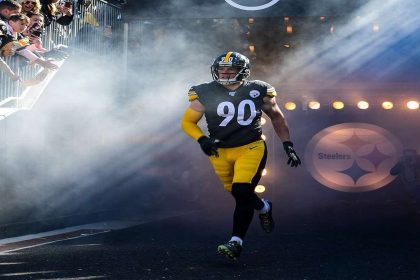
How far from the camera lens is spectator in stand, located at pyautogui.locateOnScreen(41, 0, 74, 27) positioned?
10.2 metres

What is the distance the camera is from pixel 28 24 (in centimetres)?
844

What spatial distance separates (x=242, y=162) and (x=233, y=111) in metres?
0.45


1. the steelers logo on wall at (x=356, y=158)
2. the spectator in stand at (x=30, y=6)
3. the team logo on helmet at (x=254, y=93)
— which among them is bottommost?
the steelers logo on wall at (x=356, y=158)

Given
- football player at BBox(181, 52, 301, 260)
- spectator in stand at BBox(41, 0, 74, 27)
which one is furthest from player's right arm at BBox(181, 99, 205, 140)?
spectator in stand at BBox(41, 0, 74, 27)

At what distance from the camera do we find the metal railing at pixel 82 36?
31.3ft

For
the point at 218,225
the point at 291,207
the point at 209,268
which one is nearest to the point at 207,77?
the point at 291,207

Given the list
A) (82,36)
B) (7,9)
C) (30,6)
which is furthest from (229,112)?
(82,36)

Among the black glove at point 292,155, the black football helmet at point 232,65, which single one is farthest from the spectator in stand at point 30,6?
the black glove at point 292,155

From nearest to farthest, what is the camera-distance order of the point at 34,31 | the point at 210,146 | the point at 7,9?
the point at 210,146
the point at 7,9
the point at 34,31

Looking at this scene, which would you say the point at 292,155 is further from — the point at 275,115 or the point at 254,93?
the point at 254,93

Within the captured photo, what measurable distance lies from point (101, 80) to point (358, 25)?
4.26m

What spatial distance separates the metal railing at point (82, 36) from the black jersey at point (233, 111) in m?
3.43

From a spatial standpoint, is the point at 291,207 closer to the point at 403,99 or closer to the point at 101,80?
the point at 403,99

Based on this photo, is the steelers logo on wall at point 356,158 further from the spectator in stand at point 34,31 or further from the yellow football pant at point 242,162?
the yellow football pant at point 242,162
